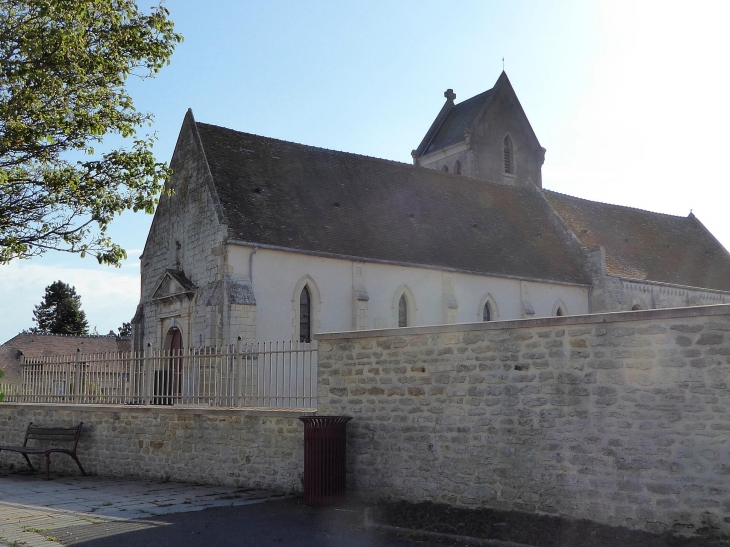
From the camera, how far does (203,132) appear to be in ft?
A: 76.4

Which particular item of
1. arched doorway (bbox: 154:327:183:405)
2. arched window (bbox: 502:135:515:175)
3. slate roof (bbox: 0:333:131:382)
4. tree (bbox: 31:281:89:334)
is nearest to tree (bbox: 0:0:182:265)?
arched doorway (bbox: 154:327:183:405)

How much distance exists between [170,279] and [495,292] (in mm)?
10307

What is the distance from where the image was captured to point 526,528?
27.5 ft

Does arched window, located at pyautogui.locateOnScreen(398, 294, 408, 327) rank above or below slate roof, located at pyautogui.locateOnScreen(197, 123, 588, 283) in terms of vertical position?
below

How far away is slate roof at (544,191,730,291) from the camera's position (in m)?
29.9

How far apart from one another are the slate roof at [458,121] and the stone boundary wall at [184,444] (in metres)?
25.9

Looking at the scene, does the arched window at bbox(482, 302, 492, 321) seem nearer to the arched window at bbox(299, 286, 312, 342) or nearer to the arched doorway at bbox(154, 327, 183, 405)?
the arched window at bbox(299, 286, 312, 342)

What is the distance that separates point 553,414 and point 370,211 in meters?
16.2

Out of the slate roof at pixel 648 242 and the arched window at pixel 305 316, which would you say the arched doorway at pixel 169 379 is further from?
the slate roof at pixel 648 242

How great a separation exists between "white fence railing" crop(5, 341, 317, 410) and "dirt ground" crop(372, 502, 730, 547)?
2898 mm

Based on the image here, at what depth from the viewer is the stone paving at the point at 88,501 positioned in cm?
A: 912

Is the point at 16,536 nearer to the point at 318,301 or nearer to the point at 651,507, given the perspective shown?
the point at 651,507

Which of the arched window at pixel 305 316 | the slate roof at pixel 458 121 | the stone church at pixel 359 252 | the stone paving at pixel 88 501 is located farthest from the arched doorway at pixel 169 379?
the slate roof at pixel 458 121

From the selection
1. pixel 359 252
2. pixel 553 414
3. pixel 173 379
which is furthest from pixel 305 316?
pixel 553 414
